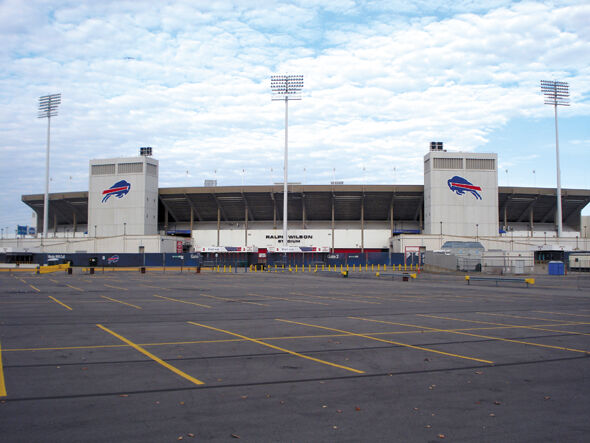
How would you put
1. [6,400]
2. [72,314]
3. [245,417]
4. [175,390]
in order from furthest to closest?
1. [72,314]
2. [175,390]
3. [6,400]
4. [245,417]

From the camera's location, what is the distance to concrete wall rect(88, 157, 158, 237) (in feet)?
275

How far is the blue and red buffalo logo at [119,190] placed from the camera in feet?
277

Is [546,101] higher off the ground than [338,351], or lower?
higher

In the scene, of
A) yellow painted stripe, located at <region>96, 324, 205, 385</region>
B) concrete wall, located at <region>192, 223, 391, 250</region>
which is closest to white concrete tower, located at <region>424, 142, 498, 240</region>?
concrete wall, located at <region>192, 223, 391, 250</region>

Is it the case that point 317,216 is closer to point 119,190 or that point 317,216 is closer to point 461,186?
point 461,186

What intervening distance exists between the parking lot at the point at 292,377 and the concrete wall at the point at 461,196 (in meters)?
62.5

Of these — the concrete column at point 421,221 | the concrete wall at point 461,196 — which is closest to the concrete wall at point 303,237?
the concrete column at point 421,221

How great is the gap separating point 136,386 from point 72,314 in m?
11.2

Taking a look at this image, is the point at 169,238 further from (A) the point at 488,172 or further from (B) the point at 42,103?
(A) the point at 488,172

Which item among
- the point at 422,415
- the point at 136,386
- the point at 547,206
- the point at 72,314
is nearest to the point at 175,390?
the point at 136,386

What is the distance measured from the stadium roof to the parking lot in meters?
66.0

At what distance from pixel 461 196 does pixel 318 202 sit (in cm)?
2359

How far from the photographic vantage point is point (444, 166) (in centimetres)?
8006

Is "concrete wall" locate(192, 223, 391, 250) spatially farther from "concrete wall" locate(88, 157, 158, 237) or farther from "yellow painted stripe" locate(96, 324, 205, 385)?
"yellow painted stripe" locate(96, 324, 205, 385)
